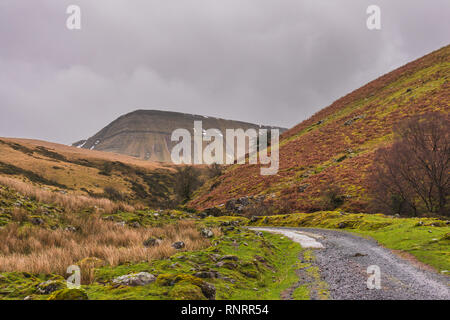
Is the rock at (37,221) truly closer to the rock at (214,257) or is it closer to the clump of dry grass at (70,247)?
the clump of dry grass at (70,247)

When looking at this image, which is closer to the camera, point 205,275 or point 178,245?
point 205,275

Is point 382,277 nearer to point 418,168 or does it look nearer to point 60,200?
point 60,200

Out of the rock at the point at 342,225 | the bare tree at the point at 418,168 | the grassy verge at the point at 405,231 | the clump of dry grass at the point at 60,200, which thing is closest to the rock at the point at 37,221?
the clump of dry grass at the point at 60,200

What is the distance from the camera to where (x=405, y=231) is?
60.9 feet

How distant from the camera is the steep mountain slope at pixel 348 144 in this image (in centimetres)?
4400

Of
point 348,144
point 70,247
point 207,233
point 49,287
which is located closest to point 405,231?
point 207,233

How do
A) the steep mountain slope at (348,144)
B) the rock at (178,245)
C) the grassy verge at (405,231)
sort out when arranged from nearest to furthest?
the grassy verge at (405,231)
the rock at (178,245)
the steep mountain slope at (348,144)

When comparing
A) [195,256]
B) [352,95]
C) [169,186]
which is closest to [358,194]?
[195,256]

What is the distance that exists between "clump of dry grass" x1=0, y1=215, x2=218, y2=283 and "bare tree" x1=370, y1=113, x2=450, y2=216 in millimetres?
25412

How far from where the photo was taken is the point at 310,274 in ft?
34.6

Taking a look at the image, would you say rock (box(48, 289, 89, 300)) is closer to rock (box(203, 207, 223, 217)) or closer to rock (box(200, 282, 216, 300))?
rock (box(200, 282, 216, 300))

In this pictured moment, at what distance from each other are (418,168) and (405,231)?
12.8 metres

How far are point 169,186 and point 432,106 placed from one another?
349 ft

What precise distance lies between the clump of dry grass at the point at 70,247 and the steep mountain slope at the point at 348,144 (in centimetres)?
3186
